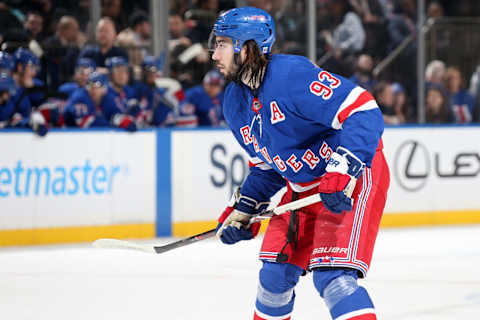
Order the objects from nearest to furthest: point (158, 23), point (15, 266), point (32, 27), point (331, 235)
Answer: point (331, 235)
point (15, 266)
point (32, 27)
point (158, 23)

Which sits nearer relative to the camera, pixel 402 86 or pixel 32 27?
pixel 32 27

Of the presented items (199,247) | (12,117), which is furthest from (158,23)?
(199,247)

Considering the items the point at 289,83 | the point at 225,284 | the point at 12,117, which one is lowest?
the point at 225,284

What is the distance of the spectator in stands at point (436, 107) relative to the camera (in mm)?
8625

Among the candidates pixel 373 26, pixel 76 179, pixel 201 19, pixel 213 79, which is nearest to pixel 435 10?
pixel 373 26

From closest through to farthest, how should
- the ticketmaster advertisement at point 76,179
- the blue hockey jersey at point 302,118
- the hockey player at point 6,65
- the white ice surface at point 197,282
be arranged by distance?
the blue hockey jersey at point 302,118, the white ice surface at point 197,282, the ticketmaster advertisement at point 76,179, the hockey player at point 6,65

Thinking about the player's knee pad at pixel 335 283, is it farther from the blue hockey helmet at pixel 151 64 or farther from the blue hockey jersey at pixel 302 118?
the blue hockey helmet at pixel 151 64

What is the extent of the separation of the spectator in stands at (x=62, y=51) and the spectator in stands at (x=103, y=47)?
12cm

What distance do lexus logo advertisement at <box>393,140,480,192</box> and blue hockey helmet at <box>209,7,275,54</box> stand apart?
5.03 metres

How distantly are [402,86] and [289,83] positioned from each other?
6.45 metres

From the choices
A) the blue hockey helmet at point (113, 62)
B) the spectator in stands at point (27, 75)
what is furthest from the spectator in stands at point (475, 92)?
the spectator in stands at point (27, 75)

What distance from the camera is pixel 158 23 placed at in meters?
7.49

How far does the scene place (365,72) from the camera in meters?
8.54

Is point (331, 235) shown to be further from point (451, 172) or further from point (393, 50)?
point (393, 50)
